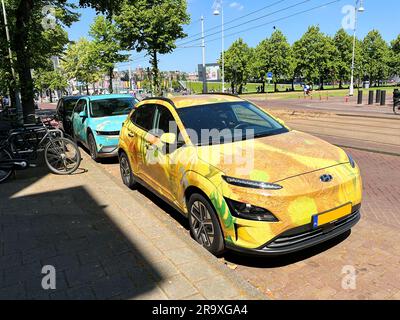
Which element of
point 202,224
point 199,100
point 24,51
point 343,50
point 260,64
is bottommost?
point 202,224

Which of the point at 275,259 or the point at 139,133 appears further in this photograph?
the point at 139,133

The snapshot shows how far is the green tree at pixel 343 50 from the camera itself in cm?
6581

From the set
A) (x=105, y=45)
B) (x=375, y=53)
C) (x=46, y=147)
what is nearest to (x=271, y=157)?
(x=46, y=147)

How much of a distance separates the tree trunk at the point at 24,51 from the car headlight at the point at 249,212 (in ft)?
28.2

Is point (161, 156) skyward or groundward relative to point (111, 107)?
groundward

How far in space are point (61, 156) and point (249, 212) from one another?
550cm

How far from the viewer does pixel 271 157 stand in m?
3.75

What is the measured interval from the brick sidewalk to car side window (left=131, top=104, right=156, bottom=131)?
1195 millimetres

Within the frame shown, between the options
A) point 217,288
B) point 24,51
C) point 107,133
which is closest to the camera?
point 217,288

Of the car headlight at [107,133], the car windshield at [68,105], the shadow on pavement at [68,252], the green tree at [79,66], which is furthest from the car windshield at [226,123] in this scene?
the green tree at [79,66]

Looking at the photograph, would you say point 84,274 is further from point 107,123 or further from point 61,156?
point 107,123

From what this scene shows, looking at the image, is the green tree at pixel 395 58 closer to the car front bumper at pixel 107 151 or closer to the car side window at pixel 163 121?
the car front bumper at pixel 107 151

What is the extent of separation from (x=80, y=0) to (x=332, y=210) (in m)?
10.2
